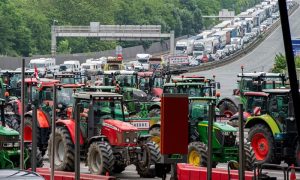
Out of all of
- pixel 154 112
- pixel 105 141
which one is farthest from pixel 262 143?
pixel 154 112

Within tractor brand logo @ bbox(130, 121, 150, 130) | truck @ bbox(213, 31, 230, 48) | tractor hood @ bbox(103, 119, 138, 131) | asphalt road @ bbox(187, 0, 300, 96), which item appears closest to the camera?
tractor hood @ bbox(103, 119, 138, 131)

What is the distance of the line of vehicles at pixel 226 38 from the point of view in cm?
12938

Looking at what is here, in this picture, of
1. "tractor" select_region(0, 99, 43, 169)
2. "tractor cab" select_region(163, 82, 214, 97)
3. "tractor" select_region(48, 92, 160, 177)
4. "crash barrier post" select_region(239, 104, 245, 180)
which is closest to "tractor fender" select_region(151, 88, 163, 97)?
"tractor cab" select_region(163, 82, 214, 97)

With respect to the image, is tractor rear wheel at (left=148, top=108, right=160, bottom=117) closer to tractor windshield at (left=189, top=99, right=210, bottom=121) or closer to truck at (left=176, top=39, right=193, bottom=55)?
tractor windshield at (left=189, top=99, right=210, bottom=121)

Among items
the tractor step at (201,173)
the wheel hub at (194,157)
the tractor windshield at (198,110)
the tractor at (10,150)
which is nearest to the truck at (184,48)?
the tractor windshield at (198,110)

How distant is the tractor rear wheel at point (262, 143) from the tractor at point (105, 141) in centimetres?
400

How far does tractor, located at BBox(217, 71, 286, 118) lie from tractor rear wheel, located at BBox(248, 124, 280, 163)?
15975mm

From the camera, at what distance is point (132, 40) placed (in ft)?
493

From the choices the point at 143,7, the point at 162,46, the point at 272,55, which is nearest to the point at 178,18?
the point at 143,7

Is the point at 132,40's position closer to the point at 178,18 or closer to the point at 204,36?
the point at 204,36

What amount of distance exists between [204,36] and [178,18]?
89.4ft

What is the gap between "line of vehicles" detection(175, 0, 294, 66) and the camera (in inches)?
5094

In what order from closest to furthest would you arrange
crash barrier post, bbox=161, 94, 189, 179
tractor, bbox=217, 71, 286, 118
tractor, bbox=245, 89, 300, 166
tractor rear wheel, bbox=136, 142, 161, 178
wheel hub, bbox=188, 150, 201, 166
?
crash barrier post, bbox=161, 94, 189, 179 < tractor rear wheel, bbox=136, 142, 161, 178 < wheel hub, bbox=188, 150, 201, 166 < tractor, bbox=245, 89, 300, 166 < tractor, bbox=217, 71, 286, 118

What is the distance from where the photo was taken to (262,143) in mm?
34031
